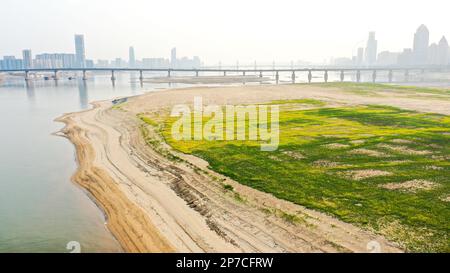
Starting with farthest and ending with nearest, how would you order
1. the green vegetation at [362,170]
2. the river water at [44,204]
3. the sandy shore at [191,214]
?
the river water at [44,204] → the green vegetation at [362,170] → the sandy shore at [191,214]

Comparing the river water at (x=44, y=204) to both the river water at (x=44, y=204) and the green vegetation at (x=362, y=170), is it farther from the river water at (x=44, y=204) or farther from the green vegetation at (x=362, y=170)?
the green vegetation at (x=362, y=170)

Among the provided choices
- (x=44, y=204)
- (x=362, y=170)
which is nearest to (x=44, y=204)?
(x=44, y=204)

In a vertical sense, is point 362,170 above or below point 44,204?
above

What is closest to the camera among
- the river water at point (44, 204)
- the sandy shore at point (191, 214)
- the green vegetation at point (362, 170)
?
the sandy shore at point (191, 214)

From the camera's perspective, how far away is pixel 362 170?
20.1m

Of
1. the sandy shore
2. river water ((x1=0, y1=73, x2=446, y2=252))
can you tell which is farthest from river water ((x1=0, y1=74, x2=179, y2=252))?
the sandy shore

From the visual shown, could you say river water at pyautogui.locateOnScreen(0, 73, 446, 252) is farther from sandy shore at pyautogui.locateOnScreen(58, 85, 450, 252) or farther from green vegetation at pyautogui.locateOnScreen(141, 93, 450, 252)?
green vegetation at pyautogui.locateOnScreen(141, 93, 450, 252)

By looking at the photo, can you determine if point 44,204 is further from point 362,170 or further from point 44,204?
point 362,170

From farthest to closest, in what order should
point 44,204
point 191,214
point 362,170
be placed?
point 362,170 → point 44,204 → point 191,214

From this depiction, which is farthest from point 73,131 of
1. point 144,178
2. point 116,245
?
point 116,245

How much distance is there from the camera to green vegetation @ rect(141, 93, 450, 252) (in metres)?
14.0

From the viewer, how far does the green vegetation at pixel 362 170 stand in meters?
14.0

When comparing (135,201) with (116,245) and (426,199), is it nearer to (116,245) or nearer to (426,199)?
(116,245)

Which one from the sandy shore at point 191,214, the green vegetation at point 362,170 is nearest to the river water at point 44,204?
the sandy shore at point 191,214
